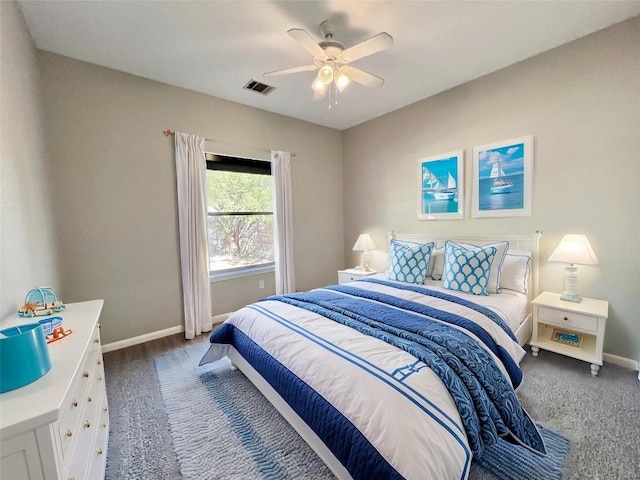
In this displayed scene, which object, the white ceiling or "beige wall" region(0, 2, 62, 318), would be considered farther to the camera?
the white ceiling

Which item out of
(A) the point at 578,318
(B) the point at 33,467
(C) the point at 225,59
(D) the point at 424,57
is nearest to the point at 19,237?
(B) the point at 33,467

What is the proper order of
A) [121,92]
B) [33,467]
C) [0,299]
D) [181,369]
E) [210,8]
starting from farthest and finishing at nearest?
[121,92] → [181,369] → [210,8] → [0,299] → [33,467]

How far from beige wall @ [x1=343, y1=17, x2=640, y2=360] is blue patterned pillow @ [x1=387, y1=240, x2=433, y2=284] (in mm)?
658

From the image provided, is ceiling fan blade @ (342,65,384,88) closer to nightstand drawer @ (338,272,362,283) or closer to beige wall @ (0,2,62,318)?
beige wall @ (0,2,62,318)

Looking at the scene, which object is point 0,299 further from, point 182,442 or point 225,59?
point 225,59

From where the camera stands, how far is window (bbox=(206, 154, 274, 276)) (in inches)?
139

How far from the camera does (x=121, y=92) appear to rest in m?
2.76

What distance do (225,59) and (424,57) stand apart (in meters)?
1.85

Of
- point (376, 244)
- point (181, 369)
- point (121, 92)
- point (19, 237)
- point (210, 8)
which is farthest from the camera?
point (376, 244)

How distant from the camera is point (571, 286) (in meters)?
2.41

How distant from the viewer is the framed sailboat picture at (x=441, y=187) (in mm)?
3221

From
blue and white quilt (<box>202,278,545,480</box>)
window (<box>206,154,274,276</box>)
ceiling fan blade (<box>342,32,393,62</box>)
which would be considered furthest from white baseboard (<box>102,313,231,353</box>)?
ceiling fan blade (<box>342,32,393,62</box>)

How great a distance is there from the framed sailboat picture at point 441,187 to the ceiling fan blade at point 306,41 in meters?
1.99

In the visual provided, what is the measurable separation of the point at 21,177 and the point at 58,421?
65.5 inches
